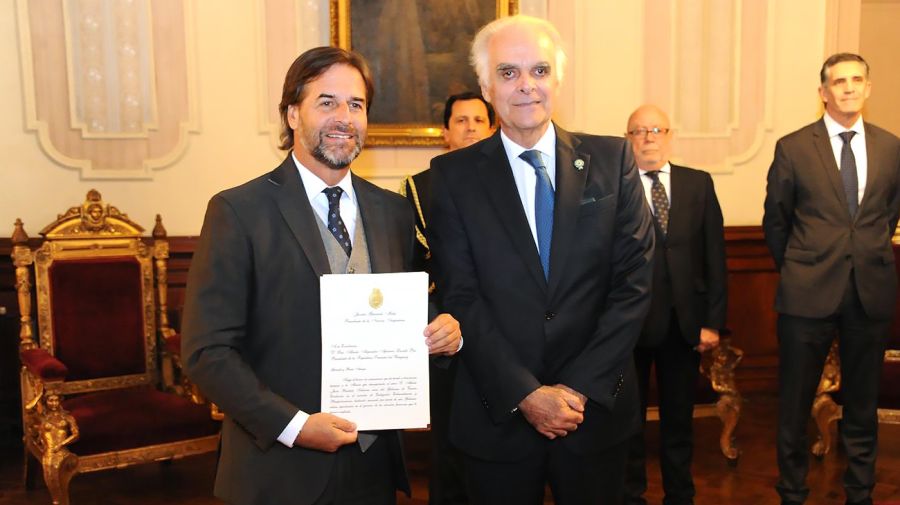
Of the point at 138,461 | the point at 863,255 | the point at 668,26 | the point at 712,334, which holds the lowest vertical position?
the point at 138,461

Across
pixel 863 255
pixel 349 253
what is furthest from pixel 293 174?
pixel 863 255

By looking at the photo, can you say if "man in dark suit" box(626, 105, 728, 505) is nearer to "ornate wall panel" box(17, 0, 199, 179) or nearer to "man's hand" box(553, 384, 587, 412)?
"man's hand" box(553, 384, 587, 412)

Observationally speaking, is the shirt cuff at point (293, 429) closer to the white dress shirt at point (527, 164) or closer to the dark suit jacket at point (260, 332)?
the dark suit jacket at point (260, 332)

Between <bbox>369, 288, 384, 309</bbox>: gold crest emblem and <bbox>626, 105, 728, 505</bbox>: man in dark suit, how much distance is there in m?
1.89

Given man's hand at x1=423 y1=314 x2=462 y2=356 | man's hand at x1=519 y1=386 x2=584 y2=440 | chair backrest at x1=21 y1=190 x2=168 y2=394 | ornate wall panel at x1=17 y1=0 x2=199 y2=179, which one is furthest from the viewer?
ornate wall panel at x1=17 y1=0 x2=199 y2=179

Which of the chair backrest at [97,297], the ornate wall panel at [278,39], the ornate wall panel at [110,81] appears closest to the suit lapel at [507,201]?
the chair backrest at [97,297]

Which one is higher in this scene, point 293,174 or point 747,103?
point 747,103

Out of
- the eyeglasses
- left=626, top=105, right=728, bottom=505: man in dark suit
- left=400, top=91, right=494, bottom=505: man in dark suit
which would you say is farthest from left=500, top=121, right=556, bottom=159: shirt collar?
the eyeglasses

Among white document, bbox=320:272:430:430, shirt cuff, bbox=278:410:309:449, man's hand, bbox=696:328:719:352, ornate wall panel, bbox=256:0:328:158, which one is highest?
ornate wall panel, bbox=256:0:328:158

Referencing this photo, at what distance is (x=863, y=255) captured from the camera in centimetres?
334

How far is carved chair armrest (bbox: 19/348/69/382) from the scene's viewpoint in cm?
351

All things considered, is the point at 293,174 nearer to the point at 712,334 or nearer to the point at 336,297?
the point at 336,297

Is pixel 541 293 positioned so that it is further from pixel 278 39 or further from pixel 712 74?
pixel 712 74

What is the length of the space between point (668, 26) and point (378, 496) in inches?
166
